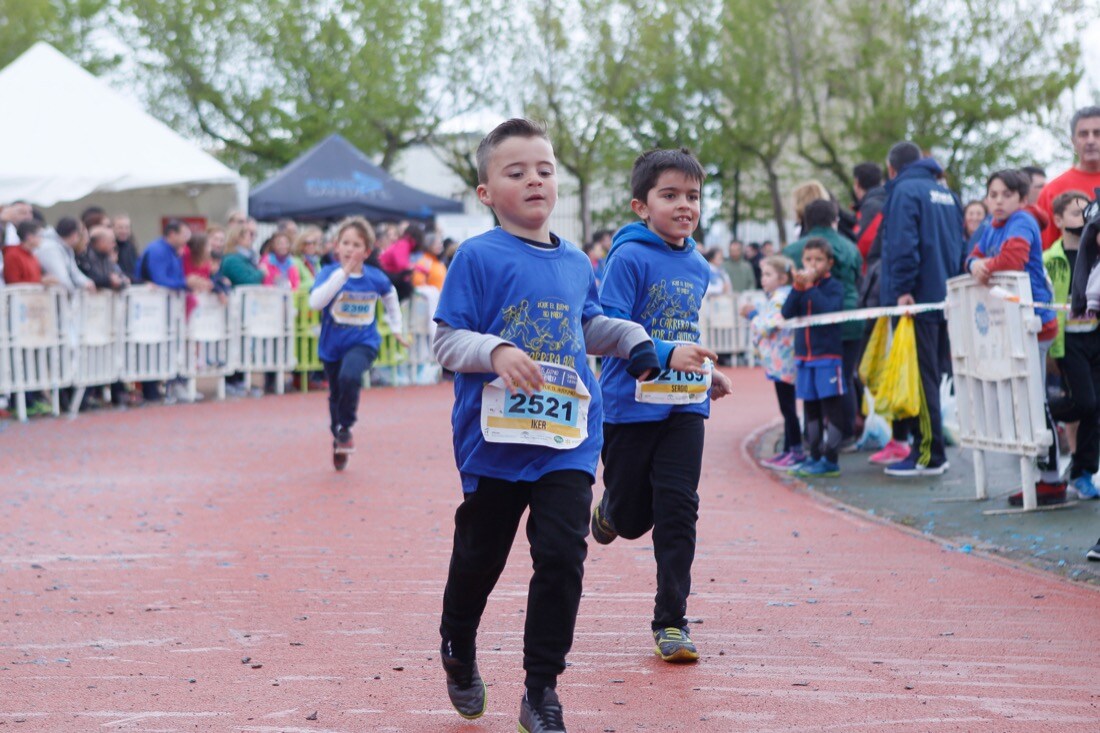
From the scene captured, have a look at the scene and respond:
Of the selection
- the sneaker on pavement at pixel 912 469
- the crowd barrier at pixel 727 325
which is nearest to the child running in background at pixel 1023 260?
the sneaker on pavement at pixel 912 469

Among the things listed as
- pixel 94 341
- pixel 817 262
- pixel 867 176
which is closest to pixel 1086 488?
pixel 817 262

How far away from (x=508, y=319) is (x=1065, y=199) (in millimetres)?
5622

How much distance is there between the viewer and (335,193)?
2462 cm

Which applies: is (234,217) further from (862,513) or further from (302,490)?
(862,513)

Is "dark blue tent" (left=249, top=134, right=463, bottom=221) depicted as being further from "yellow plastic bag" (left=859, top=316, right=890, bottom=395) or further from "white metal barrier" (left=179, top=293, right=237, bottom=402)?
"yellow plastic bag" (left=859, top=316, right=890, bottom=395)

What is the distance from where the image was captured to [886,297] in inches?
429

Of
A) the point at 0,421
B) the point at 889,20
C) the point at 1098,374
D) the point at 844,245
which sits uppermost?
the point at 889,20

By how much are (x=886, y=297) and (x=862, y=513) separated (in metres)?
2.04

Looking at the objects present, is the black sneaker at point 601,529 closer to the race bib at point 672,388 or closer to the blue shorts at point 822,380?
the race bib at point 672,388

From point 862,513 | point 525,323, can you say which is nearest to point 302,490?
point 862,513

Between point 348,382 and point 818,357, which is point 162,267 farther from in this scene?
point 818,357

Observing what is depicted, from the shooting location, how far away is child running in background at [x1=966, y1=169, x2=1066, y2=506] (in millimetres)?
8977

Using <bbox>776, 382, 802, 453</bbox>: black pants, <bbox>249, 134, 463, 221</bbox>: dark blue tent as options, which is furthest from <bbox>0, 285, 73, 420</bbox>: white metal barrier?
<bbox>776, 382, 802, 453</bbox>: black pants

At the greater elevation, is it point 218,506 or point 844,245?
point 844,245
